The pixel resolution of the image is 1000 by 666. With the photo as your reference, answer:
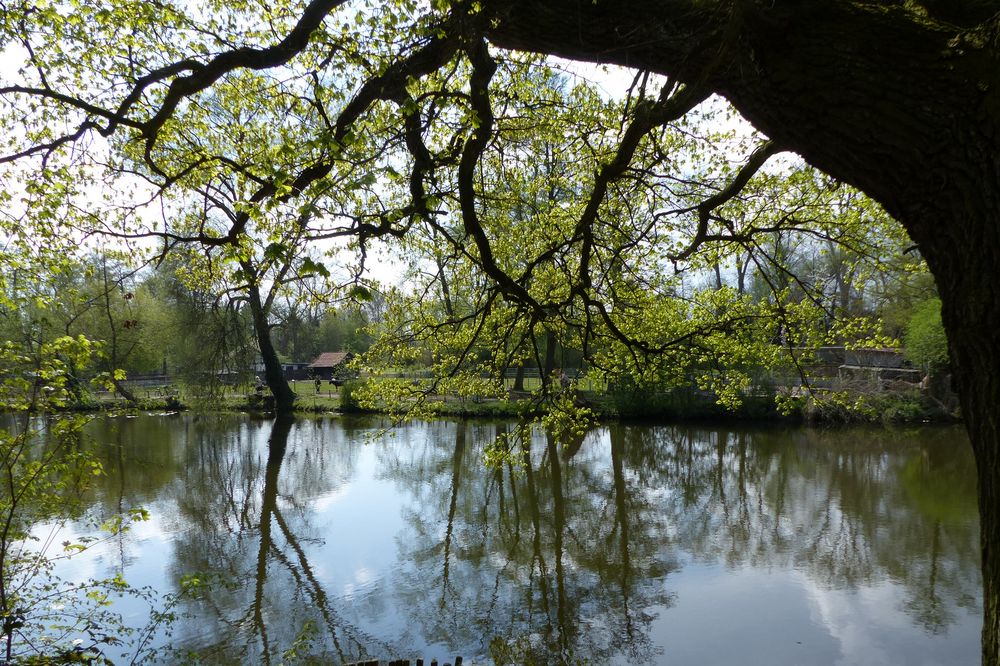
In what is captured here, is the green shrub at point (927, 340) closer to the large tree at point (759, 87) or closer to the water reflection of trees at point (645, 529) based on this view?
the water reflection of trees at point (645, 529)

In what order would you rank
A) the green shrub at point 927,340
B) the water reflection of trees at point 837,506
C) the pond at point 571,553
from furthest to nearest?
1. the green shrub at point 927,340
2. the water reflection of trees at point 837,506
3. the pond at point 571,553

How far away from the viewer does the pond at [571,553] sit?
667cm

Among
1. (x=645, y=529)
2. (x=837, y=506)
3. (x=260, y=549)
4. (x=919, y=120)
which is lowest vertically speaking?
(x=260, y=549)

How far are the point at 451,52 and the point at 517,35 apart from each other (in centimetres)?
56

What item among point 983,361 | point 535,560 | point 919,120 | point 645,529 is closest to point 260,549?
point 535,560

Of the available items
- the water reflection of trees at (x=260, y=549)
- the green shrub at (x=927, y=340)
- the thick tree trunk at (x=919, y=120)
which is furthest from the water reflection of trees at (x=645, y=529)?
the thick tree trunk at (x=919, y=120)

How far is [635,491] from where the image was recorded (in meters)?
12.5

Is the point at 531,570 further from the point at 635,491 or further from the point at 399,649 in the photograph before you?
the point at 635,491

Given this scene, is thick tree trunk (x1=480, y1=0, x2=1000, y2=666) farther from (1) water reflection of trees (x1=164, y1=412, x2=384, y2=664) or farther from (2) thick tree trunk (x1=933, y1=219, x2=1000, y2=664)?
(1) water reflection of trees (x1=164, y1=412, x2=384, y2=664)

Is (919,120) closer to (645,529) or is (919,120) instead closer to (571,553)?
(571,553)

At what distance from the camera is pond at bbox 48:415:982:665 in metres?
6.67

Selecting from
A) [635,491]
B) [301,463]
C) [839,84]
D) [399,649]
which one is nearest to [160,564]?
[399,649]

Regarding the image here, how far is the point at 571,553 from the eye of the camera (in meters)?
9.09

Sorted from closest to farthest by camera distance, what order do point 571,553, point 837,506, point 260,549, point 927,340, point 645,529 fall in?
point 571,553
point 260,549
point 645,529
point 837,506
point 927,340
